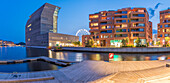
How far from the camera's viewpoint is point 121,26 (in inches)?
2859

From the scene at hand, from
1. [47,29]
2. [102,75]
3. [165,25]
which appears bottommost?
[102,75]

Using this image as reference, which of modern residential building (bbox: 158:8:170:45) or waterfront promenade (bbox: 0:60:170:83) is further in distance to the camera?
modern residential building (bbox: 158:8:170:45)

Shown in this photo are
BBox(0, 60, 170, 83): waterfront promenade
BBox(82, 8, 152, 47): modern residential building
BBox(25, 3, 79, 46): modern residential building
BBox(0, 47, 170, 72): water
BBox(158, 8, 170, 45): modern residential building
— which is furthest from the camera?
BBox(25, 3, 79, 46): modern residential building

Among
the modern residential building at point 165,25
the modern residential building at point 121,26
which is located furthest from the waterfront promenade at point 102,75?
the modern residential building at point 165,25

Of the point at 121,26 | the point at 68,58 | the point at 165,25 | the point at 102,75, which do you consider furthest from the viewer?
the point at 165,25

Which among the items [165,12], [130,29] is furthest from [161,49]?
[165,12]

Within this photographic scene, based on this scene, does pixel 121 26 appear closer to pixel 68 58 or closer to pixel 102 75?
pixel 68 58

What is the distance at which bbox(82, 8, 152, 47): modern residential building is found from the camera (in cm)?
6869

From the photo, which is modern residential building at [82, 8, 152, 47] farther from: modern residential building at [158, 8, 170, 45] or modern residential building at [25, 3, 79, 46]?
modern residential building at [25, 3, 79, 46]

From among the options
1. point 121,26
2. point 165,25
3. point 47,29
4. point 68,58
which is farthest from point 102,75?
point 47,29

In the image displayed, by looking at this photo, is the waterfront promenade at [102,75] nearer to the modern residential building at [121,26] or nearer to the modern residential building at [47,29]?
the modern residential building at [121,26]

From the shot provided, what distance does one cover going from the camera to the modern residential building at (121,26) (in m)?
68.7

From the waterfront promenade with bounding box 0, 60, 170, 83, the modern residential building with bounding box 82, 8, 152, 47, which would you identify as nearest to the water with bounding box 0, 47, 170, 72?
the waterfront promenade with bounding box 0, 60, 170, 83

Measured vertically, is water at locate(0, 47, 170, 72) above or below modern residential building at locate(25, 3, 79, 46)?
below
